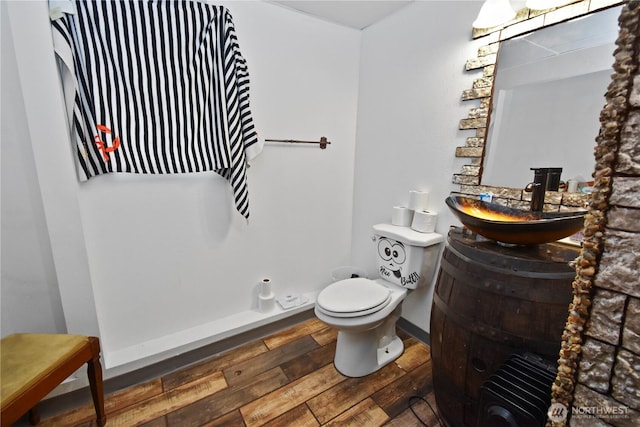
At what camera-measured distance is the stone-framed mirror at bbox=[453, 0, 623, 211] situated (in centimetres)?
111

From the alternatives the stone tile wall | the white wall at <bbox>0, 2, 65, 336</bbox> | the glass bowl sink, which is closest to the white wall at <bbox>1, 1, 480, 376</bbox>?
the white wall at <bbox>0, 2, 65, 336</bbox>

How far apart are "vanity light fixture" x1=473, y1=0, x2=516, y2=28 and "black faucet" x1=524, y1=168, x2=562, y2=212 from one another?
69 centimetres

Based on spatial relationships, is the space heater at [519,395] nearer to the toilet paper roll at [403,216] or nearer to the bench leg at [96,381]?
the toilet paper roll at [403,216]

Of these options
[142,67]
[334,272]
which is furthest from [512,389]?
[142,67]

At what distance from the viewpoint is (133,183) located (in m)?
1.48

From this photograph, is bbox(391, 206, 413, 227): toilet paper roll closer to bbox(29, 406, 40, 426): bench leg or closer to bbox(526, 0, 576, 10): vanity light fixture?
bbox(526, 0, 576, 10): vanity light fixture

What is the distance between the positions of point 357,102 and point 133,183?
1556 millimetres

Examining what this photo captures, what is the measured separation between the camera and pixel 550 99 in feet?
4.04

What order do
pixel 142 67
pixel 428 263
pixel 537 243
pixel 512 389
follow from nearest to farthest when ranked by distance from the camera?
pixel 512 389, pixel 537 243, pixel 142 67, pixel 428 263

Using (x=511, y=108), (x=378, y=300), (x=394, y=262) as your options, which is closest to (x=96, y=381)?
(x=378, y=300)

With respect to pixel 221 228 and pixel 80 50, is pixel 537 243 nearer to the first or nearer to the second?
pixel 221 228

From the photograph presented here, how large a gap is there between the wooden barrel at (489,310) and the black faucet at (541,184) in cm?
21

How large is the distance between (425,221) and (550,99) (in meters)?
0.79

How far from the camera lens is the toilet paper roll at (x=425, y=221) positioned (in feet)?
5.49
